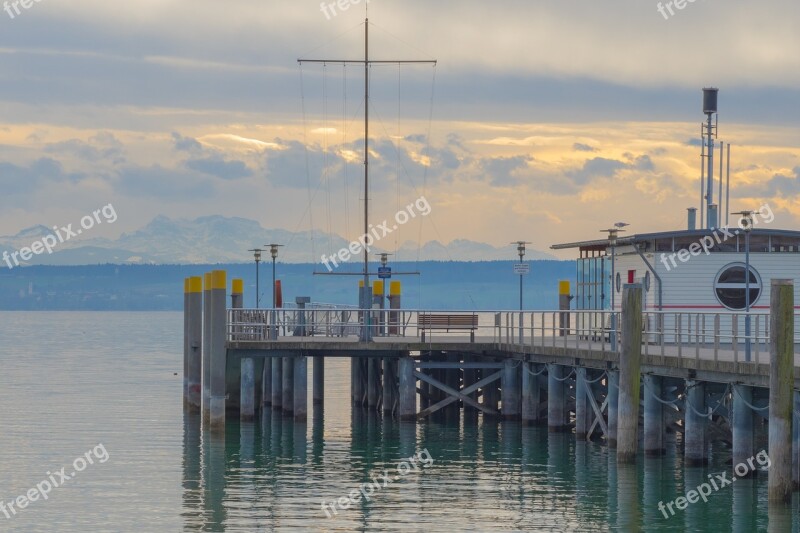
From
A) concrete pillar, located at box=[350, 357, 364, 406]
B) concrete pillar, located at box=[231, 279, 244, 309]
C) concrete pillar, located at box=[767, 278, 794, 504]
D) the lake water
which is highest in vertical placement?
concrete pillar, located at box=[231, 279, 244, 309]

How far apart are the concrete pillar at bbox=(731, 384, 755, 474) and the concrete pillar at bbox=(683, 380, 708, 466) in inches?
68.5

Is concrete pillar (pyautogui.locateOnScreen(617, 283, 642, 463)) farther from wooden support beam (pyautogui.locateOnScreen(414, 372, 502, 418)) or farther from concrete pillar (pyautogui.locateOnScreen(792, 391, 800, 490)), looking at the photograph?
wooden support beam (pyautogui.locateOnScreen(414, 372, 502, 418))

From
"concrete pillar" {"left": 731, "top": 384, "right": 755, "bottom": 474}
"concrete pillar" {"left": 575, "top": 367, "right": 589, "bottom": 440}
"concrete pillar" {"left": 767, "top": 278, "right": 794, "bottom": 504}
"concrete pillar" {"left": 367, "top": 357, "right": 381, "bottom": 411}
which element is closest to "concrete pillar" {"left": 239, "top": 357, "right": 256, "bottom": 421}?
"concrete pillar" {"left": 367, "top": 357, "right": 381, "bottom": 411}

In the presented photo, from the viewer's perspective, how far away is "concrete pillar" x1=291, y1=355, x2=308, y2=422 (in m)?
40.4

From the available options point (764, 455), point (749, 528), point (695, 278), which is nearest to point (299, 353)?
point (695, 278)

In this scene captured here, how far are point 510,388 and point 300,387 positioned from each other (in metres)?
5.51

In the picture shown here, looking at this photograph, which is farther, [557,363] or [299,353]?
[299,353]

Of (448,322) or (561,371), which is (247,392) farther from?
(561,371)

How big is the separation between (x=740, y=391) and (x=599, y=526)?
3.60 meters

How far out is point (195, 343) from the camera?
4397 centimetres

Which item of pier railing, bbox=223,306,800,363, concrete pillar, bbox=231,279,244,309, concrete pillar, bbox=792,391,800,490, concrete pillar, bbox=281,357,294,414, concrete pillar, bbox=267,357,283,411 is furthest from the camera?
concrete pillar, bbox=231,279,244,309

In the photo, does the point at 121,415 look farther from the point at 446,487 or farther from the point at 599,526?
the point at 599,526

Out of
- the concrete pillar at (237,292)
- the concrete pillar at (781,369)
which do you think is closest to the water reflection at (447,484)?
the concrete pillar at (781,369)

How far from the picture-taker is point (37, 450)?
38.5m
